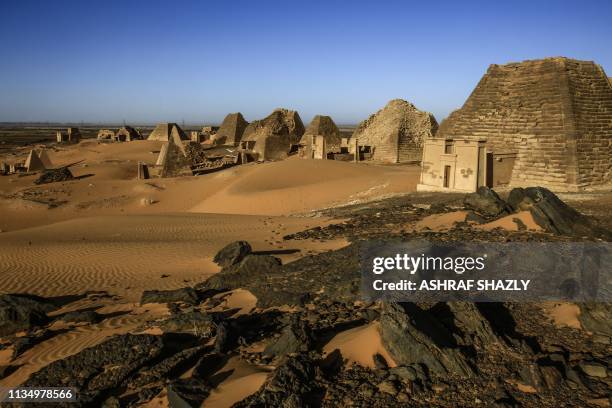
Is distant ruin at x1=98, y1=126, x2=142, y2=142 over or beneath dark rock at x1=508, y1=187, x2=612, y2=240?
over

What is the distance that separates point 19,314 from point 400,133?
28345mm

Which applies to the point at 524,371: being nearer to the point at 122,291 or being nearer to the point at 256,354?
the point at 256,354

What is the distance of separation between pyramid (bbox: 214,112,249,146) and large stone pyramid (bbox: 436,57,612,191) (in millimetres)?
32068

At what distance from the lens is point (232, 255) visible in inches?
356

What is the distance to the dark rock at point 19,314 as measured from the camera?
6.00 m

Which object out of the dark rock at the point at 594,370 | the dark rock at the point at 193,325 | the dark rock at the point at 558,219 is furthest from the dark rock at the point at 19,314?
the dark rock at the point at 558,219

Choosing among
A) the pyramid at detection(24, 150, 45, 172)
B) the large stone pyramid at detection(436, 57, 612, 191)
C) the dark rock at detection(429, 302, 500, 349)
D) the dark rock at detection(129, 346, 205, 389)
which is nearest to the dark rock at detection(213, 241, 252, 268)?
the dark rock at detection(129, 346, 205, 389)

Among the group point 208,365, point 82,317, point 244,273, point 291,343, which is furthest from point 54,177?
point 291,343

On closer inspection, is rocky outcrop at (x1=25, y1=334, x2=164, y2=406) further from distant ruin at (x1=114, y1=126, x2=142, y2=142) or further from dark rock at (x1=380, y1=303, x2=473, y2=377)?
distant ruin at (x1=114, y1=126, x2=142, y2=142)

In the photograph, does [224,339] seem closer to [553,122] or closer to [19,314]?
[19,314]

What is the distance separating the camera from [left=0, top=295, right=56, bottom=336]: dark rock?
600cm

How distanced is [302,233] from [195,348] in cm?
699

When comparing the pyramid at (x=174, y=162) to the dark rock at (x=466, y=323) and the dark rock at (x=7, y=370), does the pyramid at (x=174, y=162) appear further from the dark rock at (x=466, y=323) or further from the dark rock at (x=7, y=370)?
the dark rock at (x=466, y=323)

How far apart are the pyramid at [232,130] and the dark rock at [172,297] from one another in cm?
3985
